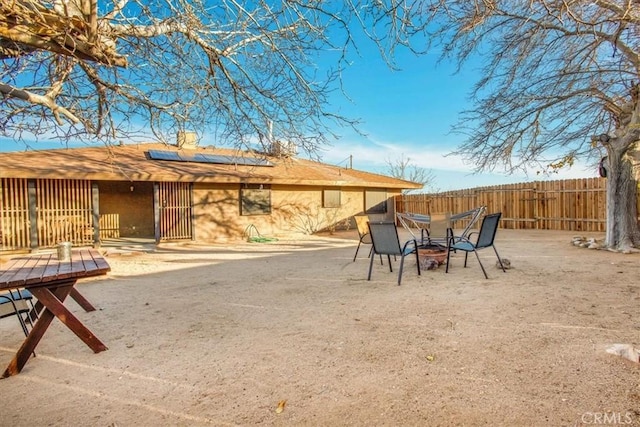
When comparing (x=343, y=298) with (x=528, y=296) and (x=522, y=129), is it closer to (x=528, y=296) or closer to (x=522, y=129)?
(x=528, y=296)

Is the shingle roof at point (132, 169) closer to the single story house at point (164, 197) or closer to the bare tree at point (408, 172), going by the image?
the single story house at point (164, 197)

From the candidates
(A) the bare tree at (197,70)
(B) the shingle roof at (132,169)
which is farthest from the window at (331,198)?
(A) the bare tree at (197,70)

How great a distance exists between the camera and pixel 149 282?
5203mm

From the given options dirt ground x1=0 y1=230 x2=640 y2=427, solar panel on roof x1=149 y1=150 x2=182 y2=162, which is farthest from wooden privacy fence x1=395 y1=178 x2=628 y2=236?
solar panel on roof x1=149 y1=150 x2=182 y2=162

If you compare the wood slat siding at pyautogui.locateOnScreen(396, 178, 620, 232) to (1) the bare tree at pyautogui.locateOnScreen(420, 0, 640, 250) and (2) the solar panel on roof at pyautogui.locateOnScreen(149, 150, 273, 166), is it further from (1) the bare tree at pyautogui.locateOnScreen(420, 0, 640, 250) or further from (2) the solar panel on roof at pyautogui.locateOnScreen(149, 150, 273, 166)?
(2) the solar panel on roof at pyautogui.locateOnScreen(149, 150, 273, 166)

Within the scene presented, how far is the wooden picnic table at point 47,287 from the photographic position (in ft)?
7.55

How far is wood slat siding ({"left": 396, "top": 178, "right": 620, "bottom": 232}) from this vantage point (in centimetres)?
1047

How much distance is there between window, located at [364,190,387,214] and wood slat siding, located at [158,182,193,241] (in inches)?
298

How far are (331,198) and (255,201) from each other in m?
3.44

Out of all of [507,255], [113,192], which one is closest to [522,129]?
[507,255]

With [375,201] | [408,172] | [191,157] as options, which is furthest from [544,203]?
[408,172]

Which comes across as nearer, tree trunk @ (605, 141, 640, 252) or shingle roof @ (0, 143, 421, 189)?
tree trunk @ (605, 141, 640, 252)

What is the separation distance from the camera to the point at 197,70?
3.50 metres

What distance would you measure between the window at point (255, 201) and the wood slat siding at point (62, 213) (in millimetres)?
4684
